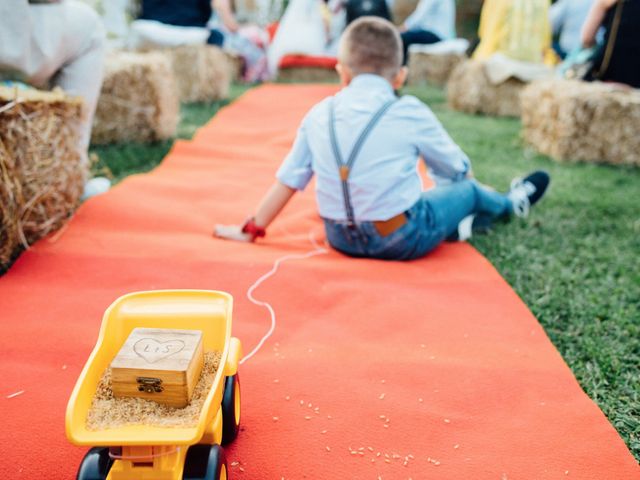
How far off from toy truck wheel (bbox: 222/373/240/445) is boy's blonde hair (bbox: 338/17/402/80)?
1.20 meters

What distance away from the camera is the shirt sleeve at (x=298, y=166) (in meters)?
1.91

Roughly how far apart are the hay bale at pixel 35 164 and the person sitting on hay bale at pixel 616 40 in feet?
9.54

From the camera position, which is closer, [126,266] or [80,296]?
[80,296]

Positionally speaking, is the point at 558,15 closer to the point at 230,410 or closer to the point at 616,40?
the point at 616,40

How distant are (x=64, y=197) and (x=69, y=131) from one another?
0.23 metres

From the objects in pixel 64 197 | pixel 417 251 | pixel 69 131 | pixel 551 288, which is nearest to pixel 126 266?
pixel 64 197

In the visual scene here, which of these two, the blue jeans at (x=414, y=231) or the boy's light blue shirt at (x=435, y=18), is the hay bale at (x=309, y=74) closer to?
the boy's light blue shirt at (x=435, y=18)

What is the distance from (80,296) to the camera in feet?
5.21

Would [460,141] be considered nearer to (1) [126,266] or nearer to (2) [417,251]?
(2) [417,251]

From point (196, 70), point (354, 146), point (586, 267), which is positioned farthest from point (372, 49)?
point (196, 70)

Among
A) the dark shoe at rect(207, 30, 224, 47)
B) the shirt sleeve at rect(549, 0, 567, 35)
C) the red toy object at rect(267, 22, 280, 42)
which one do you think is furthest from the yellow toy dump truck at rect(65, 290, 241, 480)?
the red toy object at rect(267, 22, 280, 42)

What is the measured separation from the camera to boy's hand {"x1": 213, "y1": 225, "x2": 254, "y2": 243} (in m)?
2.03

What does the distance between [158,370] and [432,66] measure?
701cm

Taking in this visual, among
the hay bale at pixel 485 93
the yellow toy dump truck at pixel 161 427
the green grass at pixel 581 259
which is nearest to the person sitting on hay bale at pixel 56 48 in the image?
the green grass at pixel 581 259
